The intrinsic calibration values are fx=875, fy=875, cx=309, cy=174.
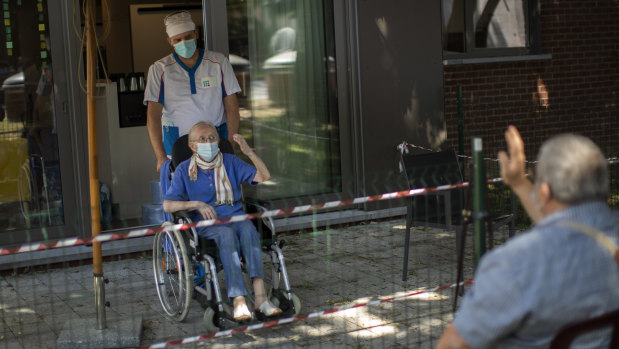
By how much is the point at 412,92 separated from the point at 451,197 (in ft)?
10.5

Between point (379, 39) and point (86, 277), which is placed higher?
point (379, 39)

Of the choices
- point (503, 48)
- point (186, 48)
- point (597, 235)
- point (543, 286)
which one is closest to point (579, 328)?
point (543, 286)

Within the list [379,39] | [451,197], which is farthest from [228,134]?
[379,39]

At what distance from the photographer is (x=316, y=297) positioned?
5.93m

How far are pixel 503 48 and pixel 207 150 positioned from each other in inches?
213

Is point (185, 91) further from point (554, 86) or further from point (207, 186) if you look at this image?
point (554, 86)

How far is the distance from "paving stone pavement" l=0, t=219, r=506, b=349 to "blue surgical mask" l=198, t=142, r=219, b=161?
3.39ft

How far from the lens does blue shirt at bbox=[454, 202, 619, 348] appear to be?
2.38m

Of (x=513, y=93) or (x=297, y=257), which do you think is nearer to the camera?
(x=297, y=257)

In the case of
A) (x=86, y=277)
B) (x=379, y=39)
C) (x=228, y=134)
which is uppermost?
(x=379, y=39)

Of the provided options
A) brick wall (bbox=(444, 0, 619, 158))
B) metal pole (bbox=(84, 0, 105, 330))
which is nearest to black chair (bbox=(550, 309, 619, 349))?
metal pole (bbox=(84, 0, 105, 330))

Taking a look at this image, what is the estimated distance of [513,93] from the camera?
992 centimetres

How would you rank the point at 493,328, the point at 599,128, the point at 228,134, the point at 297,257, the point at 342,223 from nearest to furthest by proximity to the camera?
the point at 493,328 < the point at 228,134 < the point at 297,257 < the point at 342,223 < the point at 599,128

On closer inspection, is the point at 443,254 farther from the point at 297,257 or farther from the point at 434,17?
the point at 434,17
